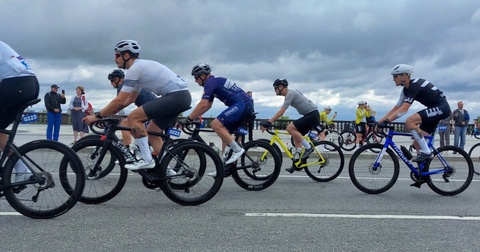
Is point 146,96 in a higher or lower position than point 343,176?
higher

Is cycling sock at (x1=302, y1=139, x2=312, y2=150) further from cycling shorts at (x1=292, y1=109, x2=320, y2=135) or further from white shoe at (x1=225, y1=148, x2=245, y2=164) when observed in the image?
white shoe at (x1=225, y1=148, x2=245, y2=164)

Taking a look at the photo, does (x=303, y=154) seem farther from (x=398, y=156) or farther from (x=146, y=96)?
(x=146, y=96)

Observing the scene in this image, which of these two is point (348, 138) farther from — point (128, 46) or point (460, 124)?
point (128, 46)

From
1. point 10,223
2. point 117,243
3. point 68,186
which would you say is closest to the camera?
point 117,243

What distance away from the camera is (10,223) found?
4.21 metres

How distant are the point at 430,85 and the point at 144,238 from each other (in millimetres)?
4748

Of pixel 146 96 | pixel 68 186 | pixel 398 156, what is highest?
pixel 146 96

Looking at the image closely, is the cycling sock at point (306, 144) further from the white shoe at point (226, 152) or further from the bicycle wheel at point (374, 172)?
the white shoe at point (226, 152)

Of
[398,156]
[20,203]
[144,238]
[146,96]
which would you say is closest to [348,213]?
[398,156]

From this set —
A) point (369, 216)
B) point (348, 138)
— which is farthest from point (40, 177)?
point (348, 138)

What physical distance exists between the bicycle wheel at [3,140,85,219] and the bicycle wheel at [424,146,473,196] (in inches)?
194

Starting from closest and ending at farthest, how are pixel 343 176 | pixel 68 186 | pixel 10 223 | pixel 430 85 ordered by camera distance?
pixel 10 223 → pixel 68 186 → pixel 430 85 → pixel 343 176

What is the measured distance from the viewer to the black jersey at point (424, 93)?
6.20m

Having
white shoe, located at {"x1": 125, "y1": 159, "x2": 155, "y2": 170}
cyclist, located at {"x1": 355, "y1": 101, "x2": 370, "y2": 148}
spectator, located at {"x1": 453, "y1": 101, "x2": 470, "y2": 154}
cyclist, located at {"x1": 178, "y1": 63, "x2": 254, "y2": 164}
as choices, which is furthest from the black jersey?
cyclist, located at {"x1": 355, "y1": 101, "x2": 370, "y2": 148}
